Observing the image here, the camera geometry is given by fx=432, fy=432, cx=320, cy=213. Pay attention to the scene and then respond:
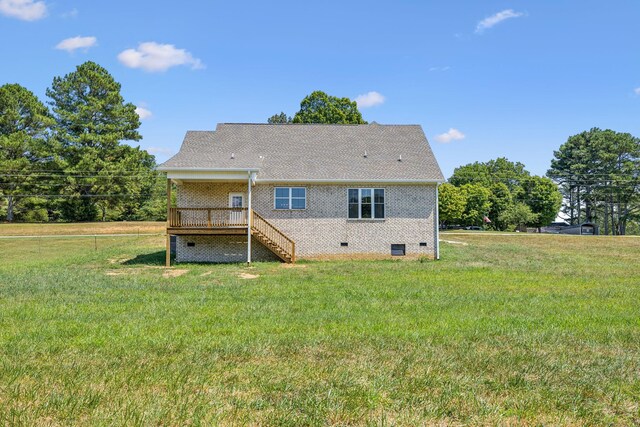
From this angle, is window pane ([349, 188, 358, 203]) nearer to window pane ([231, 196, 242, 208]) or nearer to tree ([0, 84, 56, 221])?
window pane ([231, 196, 242, 208])

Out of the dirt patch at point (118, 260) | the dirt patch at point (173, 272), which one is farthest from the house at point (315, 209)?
the dirt patch at point (173, 272)

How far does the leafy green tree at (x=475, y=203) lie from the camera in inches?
2154

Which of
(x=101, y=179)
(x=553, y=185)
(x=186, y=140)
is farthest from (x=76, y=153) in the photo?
(x=553, y=185)

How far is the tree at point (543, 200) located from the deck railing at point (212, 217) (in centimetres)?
4831

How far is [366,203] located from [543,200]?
46.1 meters

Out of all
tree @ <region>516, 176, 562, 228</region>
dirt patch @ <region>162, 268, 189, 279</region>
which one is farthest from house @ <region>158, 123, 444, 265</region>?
tree @ <region>516, 176, 562, 228</region>

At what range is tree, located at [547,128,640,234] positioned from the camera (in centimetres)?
5888

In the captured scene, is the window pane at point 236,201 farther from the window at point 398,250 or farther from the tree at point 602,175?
the tree at point 602,175

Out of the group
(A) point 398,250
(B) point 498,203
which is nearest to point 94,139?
(A) point 398,250

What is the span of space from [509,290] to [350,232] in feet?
29.9

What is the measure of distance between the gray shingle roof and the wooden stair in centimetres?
194

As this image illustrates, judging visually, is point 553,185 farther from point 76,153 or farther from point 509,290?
point 76,153

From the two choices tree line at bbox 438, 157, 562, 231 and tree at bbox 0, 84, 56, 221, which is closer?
tree at bbox 0, 84, 56, 221

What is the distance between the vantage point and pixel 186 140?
20984 mm
